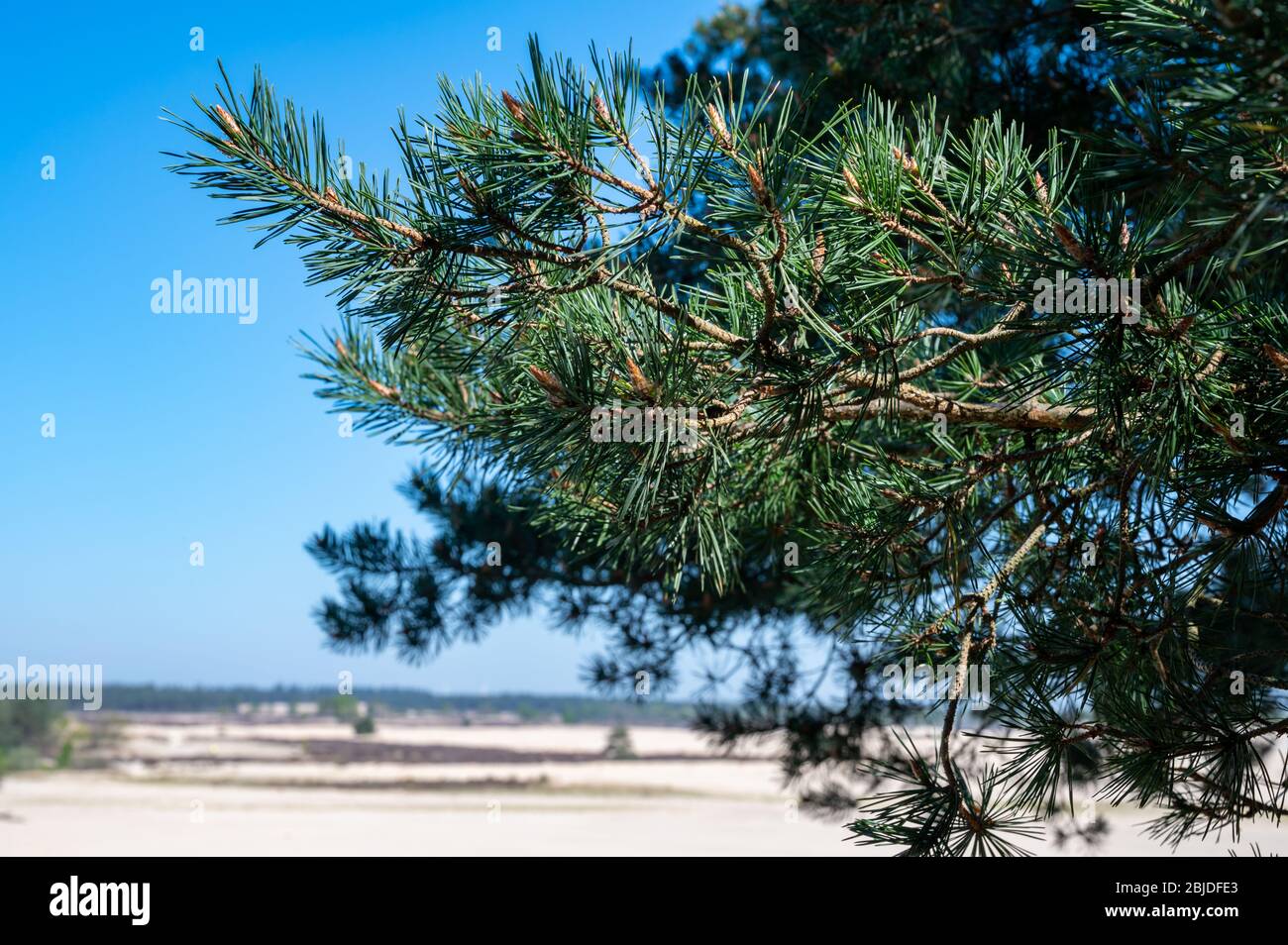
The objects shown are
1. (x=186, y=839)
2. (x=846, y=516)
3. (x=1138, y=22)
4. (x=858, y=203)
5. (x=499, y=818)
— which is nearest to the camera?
(x=1138, y=22)

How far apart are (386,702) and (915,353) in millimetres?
16328

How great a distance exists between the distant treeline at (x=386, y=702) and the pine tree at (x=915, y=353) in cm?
1385

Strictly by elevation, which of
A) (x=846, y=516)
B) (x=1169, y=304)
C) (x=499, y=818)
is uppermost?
(x=1169, y=304)

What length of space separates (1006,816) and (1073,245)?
2.24 feet

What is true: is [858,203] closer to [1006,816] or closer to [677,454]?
[677,454]

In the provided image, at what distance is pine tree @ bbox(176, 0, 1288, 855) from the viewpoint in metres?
0.89

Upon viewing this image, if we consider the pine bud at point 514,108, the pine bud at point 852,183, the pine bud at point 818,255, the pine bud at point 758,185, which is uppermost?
the pine bud at point 514,108

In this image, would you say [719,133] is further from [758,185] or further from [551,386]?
[551,386]

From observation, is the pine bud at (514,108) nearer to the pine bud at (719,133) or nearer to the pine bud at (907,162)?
the pine bud at (719,133)

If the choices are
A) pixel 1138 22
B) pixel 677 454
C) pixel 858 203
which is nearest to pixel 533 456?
pixel 677 454

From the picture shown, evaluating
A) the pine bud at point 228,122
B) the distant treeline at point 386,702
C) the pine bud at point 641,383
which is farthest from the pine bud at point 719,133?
the distant treeline at point 386,702

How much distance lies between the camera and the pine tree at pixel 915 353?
0.89 metres

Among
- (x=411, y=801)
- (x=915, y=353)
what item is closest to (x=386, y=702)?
(x=411, y=801)
